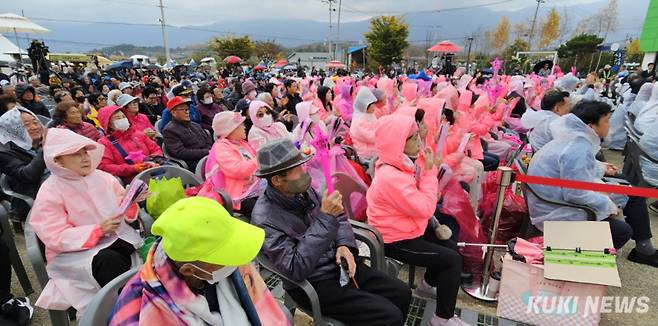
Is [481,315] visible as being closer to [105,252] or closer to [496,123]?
[105,252]

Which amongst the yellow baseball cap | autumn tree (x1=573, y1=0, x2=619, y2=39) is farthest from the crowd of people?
autumn tree (x1=573, y1=0, x2=619, y2=39)

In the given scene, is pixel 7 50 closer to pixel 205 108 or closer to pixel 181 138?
pixel 205 108

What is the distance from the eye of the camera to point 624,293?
3.07 m

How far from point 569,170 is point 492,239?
80 cm

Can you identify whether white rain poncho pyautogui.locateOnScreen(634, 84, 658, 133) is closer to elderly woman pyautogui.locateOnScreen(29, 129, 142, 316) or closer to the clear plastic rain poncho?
the clear plastic rain poncho

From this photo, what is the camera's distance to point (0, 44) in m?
25.9

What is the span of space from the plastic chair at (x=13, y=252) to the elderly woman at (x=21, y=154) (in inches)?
18.8

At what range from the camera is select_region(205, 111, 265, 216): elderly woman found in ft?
11.3

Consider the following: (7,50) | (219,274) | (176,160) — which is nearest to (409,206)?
(219,274)

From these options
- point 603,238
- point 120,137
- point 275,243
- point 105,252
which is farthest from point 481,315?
point 120,137

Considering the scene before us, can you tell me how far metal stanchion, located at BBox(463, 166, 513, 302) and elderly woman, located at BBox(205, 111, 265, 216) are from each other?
2.02 metres

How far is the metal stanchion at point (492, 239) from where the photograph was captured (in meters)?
2.61

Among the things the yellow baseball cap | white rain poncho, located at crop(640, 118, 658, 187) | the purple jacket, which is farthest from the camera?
white rain poncho, located at crop(640, 118, 658, 187)

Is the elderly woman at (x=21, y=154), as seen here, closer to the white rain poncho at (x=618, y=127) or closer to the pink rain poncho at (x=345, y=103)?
the pink rain poncho at (x=345, y=103)
